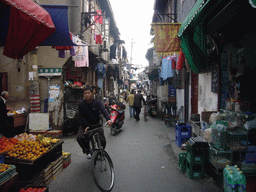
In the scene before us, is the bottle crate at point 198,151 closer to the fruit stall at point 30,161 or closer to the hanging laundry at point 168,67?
the fruit stall at point 30,161

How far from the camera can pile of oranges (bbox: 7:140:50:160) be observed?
402 cm

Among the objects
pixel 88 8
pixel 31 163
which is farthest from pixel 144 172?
pixel 88 8

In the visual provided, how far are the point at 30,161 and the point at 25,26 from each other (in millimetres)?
2696

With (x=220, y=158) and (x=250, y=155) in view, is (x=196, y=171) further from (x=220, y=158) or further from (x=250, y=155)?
(x=250, y=155)

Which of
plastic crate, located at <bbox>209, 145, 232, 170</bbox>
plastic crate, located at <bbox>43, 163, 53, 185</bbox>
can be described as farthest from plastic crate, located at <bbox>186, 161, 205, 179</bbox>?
plastic crate, located at <bbox>43, 163, 53, 185</bbox>

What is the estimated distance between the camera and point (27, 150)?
13.8ft

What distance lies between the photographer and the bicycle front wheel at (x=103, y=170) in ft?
12.5

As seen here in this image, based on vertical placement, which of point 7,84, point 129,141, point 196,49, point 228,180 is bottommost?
point 129,141

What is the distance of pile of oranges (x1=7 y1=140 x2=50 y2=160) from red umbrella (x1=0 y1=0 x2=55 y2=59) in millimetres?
2213

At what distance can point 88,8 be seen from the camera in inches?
541

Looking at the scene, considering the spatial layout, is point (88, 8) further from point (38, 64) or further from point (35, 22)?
point (35, 22)

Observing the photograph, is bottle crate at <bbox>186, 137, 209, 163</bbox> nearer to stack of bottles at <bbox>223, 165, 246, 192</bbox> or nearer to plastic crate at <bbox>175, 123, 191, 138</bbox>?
stack of bottles at <bbox>223, 165, 246, 192</bbox>

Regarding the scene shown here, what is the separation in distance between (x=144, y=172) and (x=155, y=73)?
16222mm

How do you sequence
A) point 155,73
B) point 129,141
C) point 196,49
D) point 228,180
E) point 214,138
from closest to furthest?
point 228,180 → point 214,138 → point 196,49 → point 129,141 → point 155,73
